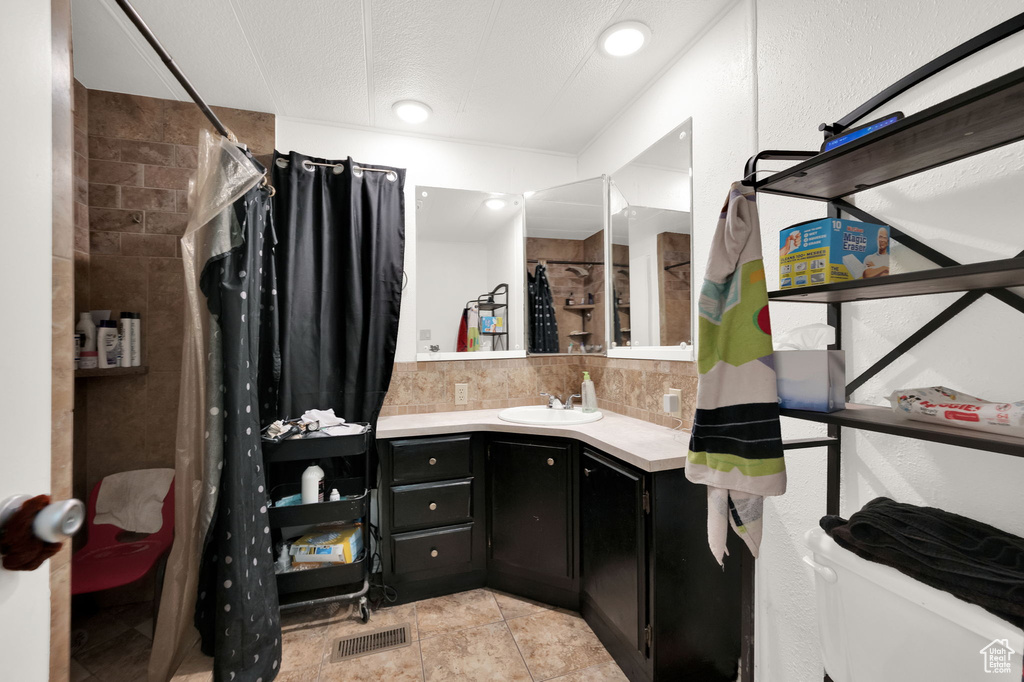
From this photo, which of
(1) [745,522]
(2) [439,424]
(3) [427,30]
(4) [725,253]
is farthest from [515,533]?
(3) [427,30]

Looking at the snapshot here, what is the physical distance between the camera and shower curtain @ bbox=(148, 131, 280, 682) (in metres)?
1.50

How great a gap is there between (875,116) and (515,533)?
2.04 m

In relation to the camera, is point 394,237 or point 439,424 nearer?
point 439,424

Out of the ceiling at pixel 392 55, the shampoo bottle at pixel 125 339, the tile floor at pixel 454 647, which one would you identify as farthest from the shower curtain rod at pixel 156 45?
the tile floor at pixel 454 647

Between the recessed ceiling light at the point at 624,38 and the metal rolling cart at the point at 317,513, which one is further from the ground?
the recessed ceiling light at the point at 624,38

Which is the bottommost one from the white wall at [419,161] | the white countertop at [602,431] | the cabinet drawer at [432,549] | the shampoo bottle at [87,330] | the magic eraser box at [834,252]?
the cabinet drawer at [432,549]

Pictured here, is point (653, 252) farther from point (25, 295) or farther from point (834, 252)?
point (25, 295)

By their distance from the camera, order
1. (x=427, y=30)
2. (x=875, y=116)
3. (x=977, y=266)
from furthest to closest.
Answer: (x=427, y=30), (x=875, y=116), (x=977, y=266)

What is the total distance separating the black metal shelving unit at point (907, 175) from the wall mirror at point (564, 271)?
1373 mm

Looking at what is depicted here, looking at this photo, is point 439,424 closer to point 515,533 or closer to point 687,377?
point 515,533

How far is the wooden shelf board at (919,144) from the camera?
0.63 metres

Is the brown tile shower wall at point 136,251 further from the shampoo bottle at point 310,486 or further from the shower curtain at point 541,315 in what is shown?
the shower curtain at point 541,315

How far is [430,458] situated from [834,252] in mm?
1731

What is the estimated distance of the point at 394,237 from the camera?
2254 millimetres
